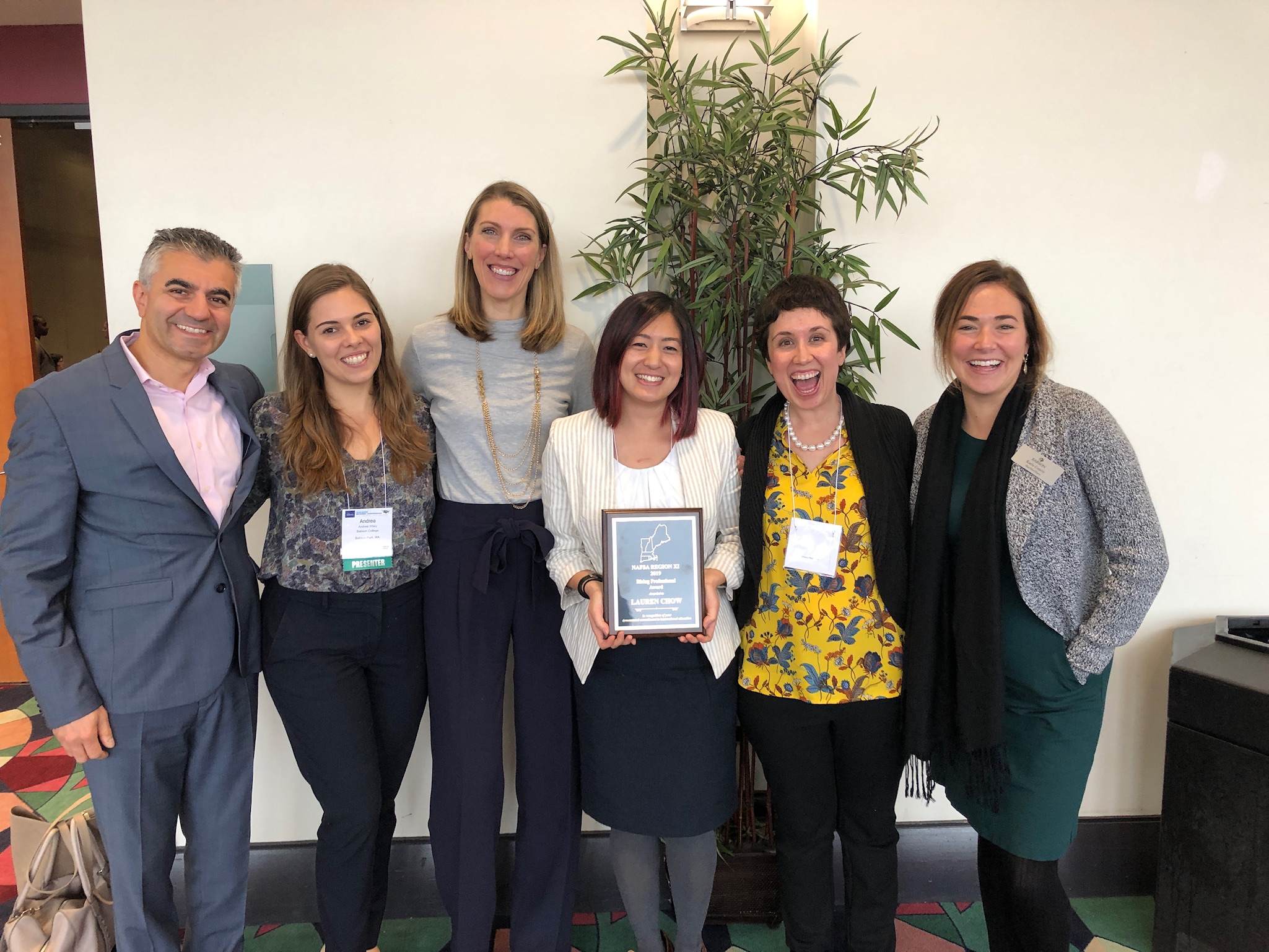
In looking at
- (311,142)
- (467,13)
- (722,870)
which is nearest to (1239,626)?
(722,870)

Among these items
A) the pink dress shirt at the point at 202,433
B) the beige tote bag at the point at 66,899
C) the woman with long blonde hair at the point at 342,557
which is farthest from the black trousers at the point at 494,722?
the beige tote bag at the point at 66,899

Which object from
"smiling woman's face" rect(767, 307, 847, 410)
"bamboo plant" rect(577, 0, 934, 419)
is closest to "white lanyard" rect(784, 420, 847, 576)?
"smiling woman's face" rect(767, 307, 847, 410)

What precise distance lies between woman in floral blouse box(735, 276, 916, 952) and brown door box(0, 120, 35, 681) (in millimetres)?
4230

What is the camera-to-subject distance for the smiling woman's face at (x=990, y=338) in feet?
5.39

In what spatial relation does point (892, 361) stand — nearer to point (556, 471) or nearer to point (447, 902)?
point (556, 471)

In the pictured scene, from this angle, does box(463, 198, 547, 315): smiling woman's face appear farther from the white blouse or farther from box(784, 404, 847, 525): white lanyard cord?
box(784, 404, 847, 525): white lanyard cord

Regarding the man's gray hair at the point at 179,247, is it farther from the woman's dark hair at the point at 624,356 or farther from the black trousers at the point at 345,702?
the woman's dark hair at the point at 624,356

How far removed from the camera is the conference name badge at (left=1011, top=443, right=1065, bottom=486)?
1.61 metres

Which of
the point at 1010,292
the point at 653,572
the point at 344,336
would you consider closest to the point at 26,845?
the point at 344,336

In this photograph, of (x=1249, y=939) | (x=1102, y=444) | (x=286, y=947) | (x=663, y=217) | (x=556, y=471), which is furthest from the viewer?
(x=663, y=217)

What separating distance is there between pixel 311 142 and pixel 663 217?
1.16 m

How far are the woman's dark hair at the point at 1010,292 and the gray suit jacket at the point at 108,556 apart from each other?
1.72 metres

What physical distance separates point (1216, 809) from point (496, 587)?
2097 mm

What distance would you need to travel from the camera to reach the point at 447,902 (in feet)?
6.70
